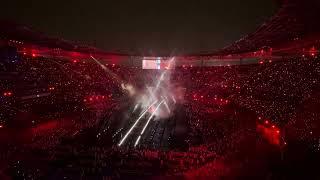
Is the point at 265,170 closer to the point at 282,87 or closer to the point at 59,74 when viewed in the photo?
the point at 282,87

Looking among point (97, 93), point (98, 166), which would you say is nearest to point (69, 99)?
point (97, 93)

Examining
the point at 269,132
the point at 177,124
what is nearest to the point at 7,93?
the point at 177,124

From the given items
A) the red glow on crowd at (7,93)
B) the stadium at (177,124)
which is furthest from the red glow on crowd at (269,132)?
the red glow on crowd at (7,93)

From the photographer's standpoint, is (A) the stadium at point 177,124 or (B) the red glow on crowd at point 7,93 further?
(B) the red glow on crowd at point 7,93

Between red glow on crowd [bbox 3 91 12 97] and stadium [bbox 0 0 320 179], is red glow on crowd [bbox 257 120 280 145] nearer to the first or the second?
stadium [bbox 0 0 320 179]

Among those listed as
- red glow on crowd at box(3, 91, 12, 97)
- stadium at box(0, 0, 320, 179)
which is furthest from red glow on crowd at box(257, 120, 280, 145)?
red glow on crowd at box(3, 91, 12, 97)

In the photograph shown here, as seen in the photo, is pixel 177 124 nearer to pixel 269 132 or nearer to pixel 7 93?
pixel 269 132

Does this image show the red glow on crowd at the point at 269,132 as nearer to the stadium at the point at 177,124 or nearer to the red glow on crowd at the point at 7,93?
the stadium at the point at 177,124

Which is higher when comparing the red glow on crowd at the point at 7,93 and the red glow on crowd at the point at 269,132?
the red glow on crowd at the point at 7,93
